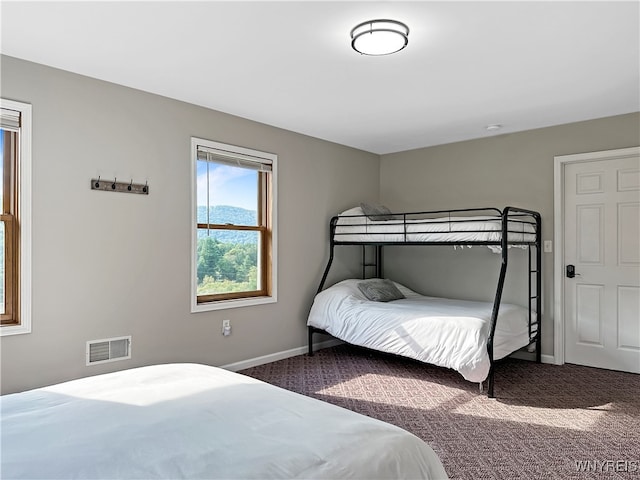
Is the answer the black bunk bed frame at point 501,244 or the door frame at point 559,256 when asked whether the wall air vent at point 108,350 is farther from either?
the door frame at point 559,256

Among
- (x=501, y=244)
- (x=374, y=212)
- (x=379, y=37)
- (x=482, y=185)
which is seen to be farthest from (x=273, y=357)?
(x=379, y=37)

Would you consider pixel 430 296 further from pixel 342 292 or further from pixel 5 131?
pixel 5 131

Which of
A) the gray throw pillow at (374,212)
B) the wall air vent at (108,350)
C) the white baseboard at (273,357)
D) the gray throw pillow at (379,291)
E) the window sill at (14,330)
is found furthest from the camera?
the gray throw pillow at (374,212)

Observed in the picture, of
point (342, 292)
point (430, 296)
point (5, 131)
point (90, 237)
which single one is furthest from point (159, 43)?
point (430, 296)

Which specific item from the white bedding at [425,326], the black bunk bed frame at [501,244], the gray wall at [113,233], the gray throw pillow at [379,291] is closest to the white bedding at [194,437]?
the gray wall at [113,233]

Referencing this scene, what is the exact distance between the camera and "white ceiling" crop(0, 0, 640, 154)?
2305mm

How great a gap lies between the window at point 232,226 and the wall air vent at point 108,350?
63 centimetres

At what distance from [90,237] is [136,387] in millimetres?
1714

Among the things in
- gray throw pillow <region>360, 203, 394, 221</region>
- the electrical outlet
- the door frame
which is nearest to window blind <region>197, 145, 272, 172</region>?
gray throw pillow <region>360, 203, 394, 221</region>

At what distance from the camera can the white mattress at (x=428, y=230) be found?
385 cm

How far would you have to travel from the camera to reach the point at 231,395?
1.73 meters

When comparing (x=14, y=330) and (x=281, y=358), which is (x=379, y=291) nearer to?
(x=281, y=358)

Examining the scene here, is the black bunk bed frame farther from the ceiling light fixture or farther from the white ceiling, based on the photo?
the ceiling light fixture

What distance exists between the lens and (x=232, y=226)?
4.20 meters
